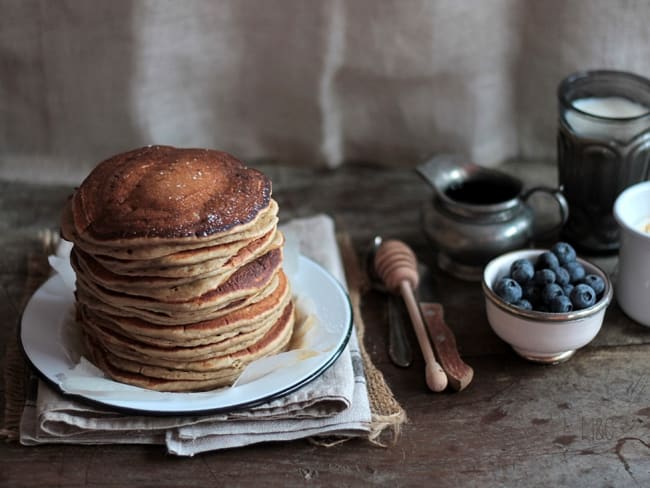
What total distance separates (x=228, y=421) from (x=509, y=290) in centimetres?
45

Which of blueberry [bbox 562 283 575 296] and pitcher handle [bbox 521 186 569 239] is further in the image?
pitcher handle [bbox 521 186 569 239]

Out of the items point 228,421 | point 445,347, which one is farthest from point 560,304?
point 228,421

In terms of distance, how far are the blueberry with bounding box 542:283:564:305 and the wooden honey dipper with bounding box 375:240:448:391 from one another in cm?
18

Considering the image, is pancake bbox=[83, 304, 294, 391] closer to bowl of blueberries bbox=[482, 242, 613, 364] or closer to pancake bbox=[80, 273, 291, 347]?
pancake bbox=[80, 273, 291, 347]

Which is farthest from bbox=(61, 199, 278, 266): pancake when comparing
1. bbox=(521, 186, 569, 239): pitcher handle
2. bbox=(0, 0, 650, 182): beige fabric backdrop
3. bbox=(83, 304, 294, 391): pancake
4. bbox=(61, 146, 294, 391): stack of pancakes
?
bbox=(0, 0, 650, 182): beige fabric backdrop

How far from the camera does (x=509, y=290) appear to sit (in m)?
1.35

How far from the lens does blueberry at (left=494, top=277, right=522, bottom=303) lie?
1344 millimetres

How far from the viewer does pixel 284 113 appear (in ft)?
6.41

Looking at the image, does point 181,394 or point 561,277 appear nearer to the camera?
point 181,394

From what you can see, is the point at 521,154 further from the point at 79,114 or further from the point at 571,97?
the point at 79,114

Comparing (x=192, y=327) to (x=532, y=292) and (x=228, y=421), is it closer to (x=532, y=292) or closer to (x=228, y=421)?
(x=228, y=421)

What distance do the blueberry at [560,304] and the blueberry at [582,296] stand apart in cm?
1

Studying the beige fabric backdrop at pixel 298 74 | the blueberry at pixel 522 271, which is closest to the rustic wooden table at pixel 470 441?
the blueberry at pixel 522 271

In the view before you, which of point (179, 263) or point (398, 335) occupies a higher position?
point (179, 263)
